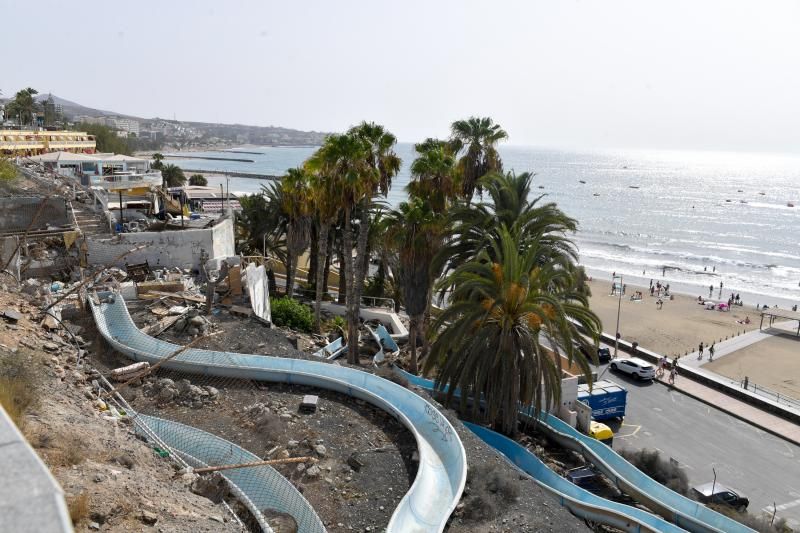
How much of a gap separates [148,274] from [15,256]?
14.2 ft

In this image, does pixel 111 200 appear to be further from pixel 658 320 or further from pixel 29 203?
pixel 658 320

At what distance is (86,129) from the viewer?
9556 centimetres

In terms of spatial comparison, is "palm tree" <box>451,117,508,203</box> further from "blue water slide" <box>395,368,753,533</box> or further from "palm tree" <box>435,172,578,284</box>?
"blue water slide" <box>395,368,753,533</box>

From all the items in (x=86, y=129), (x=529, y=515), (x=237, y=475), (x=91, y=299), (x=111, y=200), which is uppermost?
(x=86, y=129)

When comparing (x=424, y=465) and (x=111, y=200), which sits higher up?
(x=111, y=200)

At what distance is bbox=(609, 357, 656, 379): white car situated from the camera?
2756cm

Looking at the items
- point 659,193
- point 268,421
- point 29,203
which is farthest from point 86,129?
point 659,193

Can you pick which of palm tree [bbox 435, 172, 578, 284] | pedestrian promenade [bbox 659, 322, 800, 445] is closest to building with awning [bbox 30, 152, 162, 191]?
palm tree [bbox 435, 172, 578, 284]

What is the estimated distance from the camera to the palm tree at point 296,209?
84.8 feet

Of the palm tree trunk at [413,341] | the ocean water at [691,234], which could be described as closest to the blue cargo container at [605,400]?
the palm tree trunk at [413,341]

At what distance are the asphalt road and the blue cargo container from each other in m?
0.60

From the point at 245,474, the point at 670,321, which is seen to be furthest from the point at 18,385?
the point at 670,321

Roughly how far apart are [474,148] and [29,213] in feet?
61.5

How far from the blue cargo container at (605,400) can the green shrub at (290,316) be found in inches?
435
